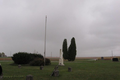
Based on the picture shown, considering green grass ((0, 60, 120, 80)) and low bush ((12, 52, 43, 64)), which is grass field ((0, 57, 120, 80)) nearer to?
green grass ((0, 60, 120, 80))

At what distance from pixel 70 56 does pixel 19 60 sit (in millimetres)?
30184

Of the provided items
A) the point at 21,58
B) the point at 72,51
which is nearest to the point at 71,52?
the point at 72,51

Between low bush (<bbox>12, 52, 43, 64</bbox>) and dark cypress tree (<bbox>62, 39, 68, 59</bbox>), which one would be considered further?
dark cypress tree (<bbox>62, 39, 68, 59</bbox>)

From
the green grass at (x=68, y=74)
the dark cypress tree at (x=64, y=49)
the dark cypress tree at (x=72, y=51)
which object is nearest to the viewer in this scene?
the green grass at (x=68, y=74)

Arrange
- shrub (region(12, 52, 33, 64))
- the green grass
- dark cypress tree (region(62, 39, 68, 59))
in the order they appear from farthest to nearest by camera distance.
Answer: dark cypress tree (region(62, 39, 68, 59)), shrub (region(12, 52, 33, 64)), the green grass

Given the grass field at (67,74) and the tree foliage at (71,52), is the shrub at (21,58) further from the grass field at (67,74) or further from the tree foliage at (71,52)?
the tree foliage at (71,52)

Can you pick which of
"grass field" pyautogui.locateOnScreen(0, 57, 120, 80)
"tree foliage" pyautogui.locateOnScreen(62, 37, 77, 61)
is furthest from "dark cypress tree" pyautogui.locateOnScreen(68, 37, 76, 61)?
"grass field" pyautogui.locateOnScreen(0, 57, 120, 80)

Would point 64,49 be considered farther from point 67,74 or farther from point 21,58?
point 67,74

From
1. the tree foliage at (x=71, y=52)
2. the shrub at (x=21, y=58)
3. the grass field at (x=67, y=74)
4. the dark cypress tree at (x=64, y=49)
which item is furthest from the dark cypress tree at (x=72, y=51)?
the grass field at (x=67, y=74)

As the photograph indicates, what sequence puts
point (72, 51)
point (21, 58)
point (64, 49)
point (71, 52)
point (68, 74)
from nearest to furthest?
point (68, 74), point (21, 58), point (72, 51), point (71, 52), point (64, 49)

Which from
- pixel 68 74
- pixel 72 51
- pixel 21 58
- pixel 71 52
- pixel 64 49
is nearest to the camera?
pixel 68 74

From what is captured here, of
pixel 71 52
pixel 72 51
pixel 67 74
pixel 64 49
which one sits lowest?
pixel 67 74

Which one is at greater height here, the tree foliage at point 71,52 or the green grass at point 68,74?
the tree foliage at point 71,52

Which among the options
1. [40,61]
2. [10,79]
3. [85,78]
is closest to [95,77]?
[85,78]
